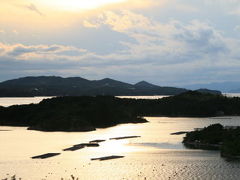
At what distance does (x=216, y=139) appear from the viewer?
468 feet

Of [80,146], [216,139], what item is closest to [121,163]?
[80,146]

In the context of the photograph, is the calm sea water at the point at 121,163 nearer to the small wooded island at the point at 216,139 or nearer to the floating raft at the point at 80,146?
the floating raft at the point at 80,146

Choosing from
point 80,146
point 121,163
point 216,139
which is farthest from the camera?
point 80,146

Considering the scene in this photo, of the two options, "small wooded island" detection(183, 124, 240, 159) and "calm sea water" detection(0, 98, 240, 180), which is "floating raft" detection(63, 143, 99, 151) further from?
"small wooded island" detection(183, 124, 240, 159)

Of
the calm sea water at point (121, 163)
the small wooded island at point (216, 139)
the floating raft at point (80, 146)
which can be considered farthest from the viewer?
the floating raft at point (80, 146)

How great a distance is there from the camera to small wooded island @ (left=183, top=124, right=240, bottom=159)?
391ft

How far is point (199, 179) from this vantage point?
90125 mm

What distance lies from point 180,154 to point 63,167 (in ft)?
111

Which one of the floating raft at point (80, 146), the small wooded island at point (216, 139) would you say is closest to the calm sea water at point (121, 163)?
the floating raft at point (80, 146)

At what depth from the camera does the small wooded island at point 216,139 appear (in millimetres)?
119062

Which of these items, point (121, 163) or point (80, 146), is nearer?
point (121, 163)

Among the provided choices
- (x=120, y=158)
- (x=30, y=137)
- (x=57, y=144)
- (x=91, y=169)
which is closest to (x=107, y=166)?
(x=91, y=169)

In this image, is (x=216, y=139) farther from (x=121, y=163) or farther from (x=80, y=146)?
(x=121, y=163)

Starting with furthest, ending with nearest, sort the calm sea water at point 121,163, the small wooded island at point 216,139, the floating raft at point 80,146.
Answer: the floating raft at point 80,146 < the small wooded island at point 216,139 < the calm sea water at point 121,163
